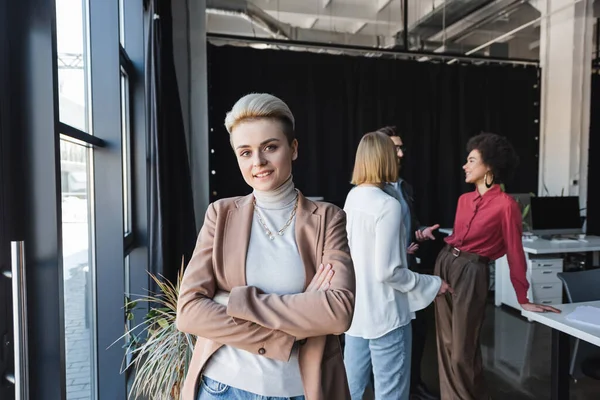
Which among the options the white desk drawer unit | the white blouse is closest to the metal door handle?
the white blouse

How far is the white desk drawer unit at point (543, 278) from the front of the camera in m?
4.27

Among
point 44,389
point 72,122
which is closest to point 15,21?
point 72,122

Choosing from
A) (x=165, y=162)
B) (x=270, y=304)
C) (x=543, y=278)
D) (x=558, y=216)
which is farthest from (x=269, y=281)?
(x=558, y=216)

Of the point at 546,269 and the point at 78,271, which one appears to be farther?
the point at 546,269

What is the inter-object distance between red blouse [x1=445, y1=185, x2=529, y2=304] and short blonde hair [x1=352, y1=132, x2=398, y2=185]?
68 centimetres

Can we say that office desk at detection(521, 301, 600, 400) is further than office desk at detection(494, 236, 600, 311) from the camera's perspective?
No

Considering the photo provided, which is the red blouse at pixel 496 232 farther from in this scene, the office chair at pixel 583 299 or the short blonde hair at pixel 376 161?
the short blonde hair at pixel 376 161

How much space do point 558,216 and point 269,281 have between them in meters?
4.68

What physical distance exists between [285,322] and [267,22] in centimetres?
494

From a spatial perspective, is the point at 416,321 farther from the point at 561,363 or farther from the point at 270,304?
the point at 270,304

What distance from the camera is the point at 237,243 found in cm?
101

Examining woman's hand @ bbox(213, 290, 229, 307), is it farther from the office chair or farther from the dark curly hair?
the office chair

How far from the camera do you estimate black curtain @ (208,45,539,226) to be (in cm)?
500

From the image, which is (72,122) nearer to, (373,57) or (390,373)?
(390,373)
